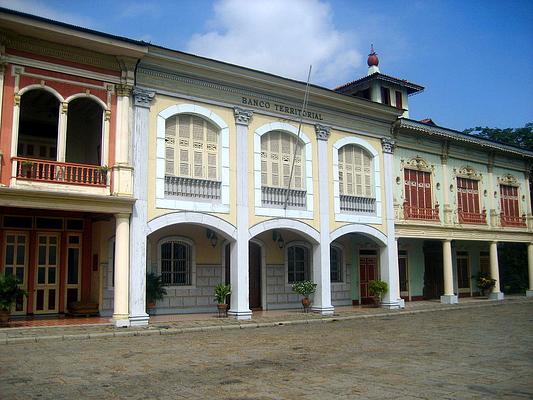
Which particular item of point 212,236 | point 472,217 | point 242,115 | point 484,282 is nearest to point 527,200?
point 472,217

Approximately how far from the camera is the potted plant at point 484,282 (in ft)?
80.2

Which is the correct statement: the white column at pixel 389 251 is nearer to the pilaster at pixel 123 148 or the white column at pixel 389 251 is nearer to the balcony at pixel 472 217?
the balcony at pixel 472 217

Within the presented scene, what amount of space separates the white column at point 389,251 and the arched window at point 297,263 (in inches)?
108

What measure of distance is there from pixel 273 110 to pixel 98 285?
7580 millimetres

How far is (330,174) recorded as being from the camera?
18859 millimetres

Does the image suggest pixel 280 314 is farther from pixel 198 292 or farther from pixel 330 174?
pixel 330 174

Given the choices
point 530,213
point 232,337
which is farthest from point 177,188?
point 530,213

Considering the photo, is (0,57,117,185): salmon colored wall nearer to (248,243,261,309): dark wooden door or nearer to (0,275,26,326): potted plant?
(0,275,26,326): potted plant

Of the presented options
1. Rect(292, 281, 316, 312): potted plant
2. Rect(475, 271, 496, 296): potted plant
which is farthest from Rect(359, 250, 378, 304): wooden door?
Rect(475, 271, 496, 296): potted plant

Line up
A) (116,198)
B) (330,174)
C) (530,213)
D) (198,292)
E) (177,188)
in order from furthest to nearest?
(530,213) < (330,174) < (198,292) < (177,188) < (116,198)

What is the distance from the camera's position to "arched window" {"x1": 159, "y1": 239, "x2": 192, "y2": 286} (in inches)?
670

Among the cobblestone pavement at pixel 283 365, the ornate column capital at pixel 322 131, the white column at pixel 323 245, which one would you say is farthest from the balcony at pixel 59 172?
the ornate column capital at pixel 322 131

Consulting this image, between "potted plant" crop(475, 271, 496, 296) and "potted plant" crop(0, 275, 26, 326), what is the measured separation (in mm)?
19304

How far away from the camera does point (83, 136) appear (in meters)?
17.2
